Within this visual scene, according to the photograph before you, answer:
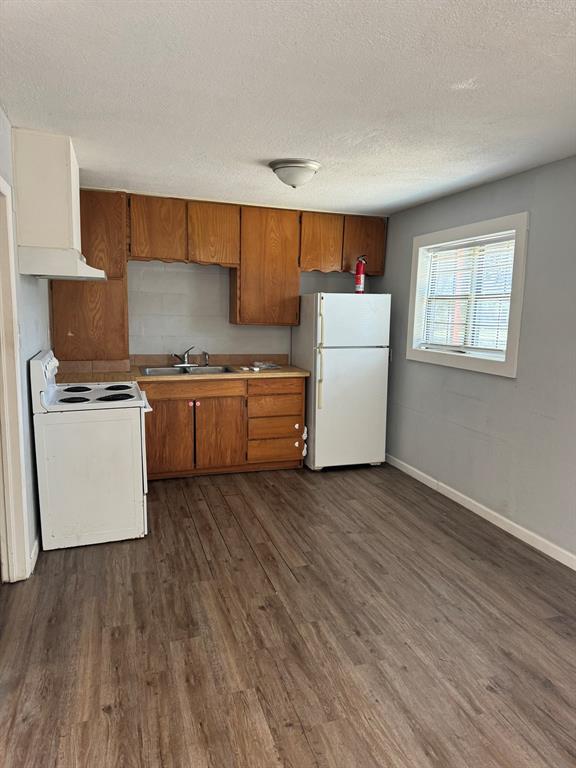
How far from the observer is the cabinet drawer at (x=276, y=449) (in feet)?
14.6

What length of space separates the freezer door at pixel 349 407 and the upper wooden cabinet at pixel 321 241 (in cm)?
88

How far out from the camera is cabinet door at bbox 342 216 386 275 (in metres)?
4.74

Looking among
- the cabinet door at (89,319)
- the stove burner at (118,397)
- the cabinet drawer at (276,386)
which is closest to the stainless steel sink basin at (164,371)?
the cabinet door at (89,319)

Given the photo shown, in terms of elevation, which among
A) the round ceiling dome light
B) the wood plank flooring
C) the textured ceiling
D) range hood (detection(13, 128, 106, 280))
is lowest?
the wood plank flooring

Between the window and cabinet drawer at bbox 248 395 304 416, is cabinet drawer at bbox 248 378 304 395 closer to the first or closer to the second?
cabinet drawer at bbox 248 395 304 416

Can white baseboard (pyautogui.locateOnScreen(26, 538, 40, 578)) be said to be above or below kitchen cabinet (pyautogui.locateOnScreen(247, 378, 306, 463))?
below

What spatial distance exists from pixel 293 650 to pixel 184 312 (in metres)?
3.21

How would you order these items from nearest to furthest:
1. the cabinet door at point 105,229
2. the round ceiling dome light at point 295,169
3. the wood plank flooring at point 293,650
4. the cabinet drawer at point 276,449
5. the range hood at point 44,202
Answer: the wood plank flooring at point 293,650, the range hood at point 44,202, the round ceiling dome light at point 295,169, the cabinet door at point 105,229, the cabinet drawer at point 276,449

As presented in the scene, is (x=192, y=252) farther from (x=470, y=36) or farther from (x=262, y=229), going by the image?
(x=470, y=36)

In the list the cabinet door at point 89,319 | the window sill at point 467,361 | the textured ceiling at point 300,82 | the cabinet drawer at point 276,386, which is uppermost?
the textured ceiling at point 300,82

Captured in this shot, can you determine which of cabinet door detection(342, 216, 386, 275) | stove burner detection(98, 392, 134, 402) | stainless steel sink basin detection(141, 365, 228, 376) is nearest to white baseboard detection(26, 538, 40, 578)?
stove burner detection(98, 392, 134, 402)

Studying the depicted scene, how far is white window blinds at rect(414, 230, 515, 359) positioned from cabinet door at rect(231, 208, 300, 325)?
112 cm

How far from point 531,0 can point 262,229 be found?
3158 millimetres

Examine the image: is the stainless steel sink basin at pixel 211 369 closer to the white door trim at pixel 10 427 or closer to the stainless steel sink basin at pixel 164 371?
the stainless steel sink basin at pixel 164 371
